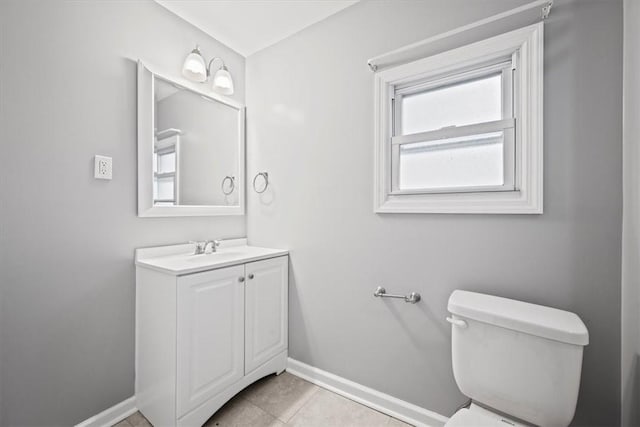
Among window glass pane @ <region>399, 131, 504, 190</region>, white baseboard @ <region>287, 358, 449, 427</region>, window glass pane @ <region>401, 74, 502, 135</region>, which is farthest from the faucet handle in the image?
window glass pane @ <region>401, 74, 502, 135</region>

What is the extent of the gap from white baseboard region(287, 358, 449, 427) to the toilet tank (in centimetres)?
43

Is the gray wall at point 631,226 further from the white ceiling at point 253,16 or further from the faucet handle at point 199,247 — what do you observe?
the faucet handle at point 199,247

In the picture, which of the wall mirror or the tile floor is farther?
the wall mirror

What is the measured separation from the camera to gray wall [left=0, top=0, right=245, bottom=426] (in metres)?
1.16

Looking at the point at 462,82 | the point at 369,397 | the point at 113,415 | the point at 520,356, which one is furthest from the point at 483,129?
the point at 113,415

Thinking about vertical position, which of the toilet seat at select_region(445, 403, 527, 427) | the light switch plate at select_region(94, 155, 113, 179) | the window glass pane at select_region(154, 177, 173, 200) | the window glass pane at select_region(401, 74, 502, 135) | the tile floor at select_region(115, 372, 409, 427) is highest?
the window glass pane at select_region(401, 74, 502, 135)

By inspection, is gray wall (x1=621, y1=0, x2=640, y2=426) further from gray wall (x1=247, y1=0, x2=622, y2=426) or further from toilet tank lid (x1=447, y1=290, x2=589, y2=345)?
toilet tank lid (x1=447, y1=290, x2=589, y2=345)

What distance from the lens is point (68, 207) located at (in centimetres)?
130

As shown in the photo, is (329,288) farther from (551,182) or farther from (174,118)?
(174,118)

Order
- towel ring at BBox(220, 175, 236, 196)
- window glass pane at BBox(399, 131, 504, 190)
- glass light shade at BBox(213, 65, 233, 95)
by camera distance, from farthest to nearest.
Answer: towel ring at BBox(220, 175, 236, 196)
glass light shade at BBox(213, 65, 233, 95)
window glass pane at BBox(399, 131, 504, 190)

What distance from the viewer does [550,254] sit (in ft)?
3.70

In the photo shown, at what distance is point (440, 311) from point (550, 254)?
1.76 feet

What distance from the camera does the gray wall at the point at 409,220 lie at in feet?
3.43

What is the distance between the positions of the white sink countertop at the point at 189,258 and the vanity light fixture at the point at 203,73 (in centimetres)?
109
